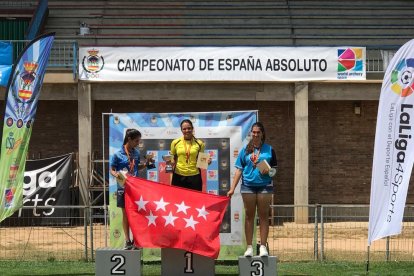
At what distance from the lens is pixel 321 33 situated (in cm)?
2792

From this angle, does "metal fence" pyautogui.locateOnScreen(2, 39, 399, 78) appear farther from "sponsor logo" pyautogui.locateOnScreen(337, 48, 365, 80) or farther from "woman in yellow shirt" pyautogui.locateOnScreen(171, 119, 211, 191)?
"woman in yellow shirt" pyautogui.locateOnScreen(171, 119, 211, 191)

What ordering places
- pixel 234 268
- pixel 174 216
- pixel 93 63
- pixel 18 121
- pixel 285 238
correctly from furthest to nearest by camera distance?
pixel 93 63 → pixel 285 238 → pixel 234 268 → pixel 18 121 → pixel 174 216

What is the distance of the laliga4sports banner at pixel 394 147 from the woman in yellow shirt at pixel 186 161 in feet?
8.44

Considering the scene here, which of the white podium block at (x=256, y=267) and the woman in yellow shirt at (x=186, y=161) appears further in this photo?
the woman in yellow shirt at (x=186, y=161)

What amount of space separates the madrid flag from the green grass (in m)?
1.21

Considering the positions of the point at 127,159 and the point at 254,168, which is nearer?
the point at 254,168

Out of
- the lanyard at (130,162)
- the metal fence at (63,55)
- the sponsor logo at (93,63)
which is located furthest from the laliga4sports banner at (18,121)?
the sponsor logo at (93,63)

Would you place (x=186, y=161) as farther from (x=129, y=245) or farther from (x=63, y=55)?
(x=63, y=55)

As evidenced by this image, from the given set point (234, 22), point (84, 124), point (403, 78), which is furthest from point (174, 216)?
point (234, 22)

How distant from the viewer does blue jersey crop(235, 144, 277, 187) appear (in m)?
12.5

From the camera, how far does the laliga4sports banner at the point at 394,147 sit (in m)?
12.7

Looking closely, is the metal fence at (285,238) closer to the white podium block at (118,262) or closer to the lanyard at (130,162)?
the lanyard at (130,162)

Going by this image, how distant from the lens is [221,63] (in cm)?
2320

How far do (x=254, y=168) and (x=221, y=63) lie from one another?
428 inches
